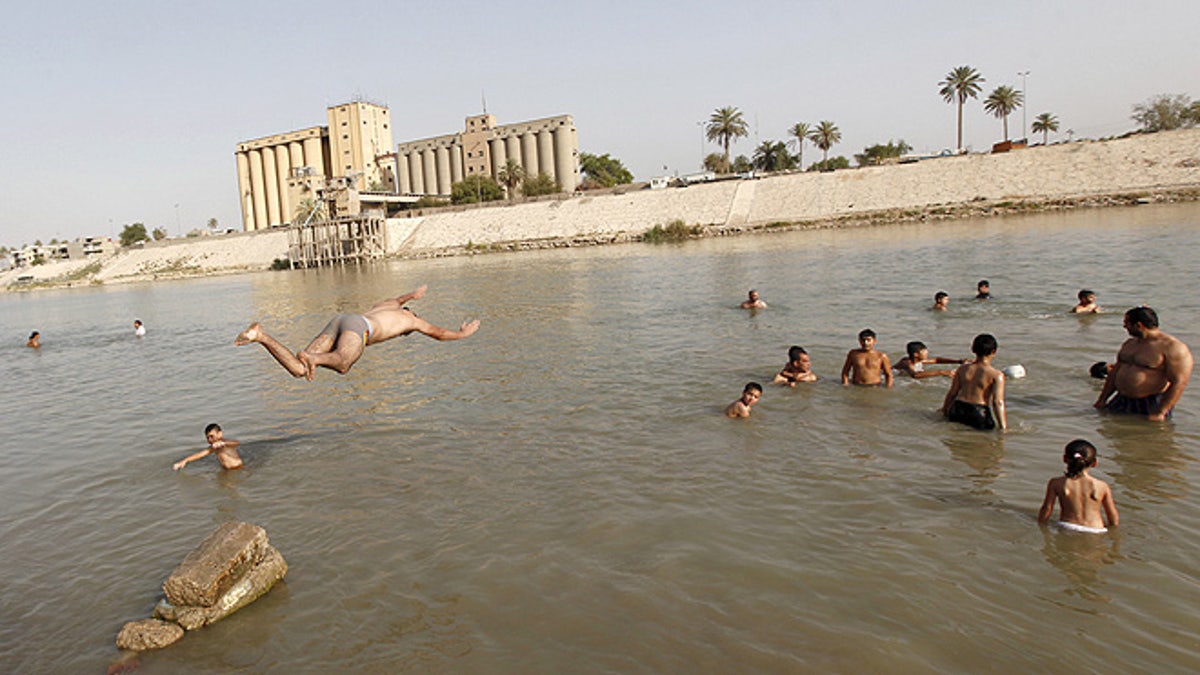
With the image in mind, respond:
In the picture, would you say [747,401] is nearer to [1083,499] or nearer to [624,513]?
[624,513]

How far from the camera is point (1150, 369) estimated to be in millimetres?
8750

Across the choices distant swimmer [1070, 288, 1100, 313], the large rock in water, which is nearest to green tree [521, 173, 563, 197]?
distant swimmer [1070, 288, 1100, 313]

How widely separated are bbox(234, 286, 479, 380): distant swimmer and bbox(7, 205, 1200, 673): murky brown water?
5.92 ft

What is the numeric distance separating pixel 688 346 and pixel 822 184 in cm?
5350

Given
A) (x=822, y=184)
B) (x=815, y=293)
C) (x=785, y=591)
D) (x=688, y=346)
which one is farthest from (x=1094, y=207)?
(x=785, y=591)

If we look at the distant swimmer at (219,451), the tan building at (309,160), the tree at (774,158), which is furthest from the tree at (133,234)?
the distant swimmer at (219,451)

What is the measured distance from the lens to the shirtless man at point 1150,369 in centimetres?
850

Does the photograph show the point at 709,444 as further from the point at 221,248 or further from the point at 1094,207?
the point at 221,248

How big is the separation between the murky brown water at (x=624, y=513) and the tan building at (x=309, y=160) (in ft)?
366

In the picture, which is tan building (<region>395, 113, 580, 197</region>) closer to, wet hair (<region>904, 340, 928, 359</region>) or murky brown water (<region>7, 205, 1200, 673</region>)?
murky brown water (<region>7, 205, 1200, 673</region>)

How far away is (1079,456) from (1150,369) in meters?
3.86

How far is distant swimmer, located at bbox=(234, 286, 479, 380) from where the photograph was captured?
6.80 m

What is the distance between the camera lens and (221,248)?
90.8 metres

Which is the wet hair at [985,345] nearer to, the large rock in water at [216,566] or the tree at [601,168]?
the large rock in water at [216,566]
